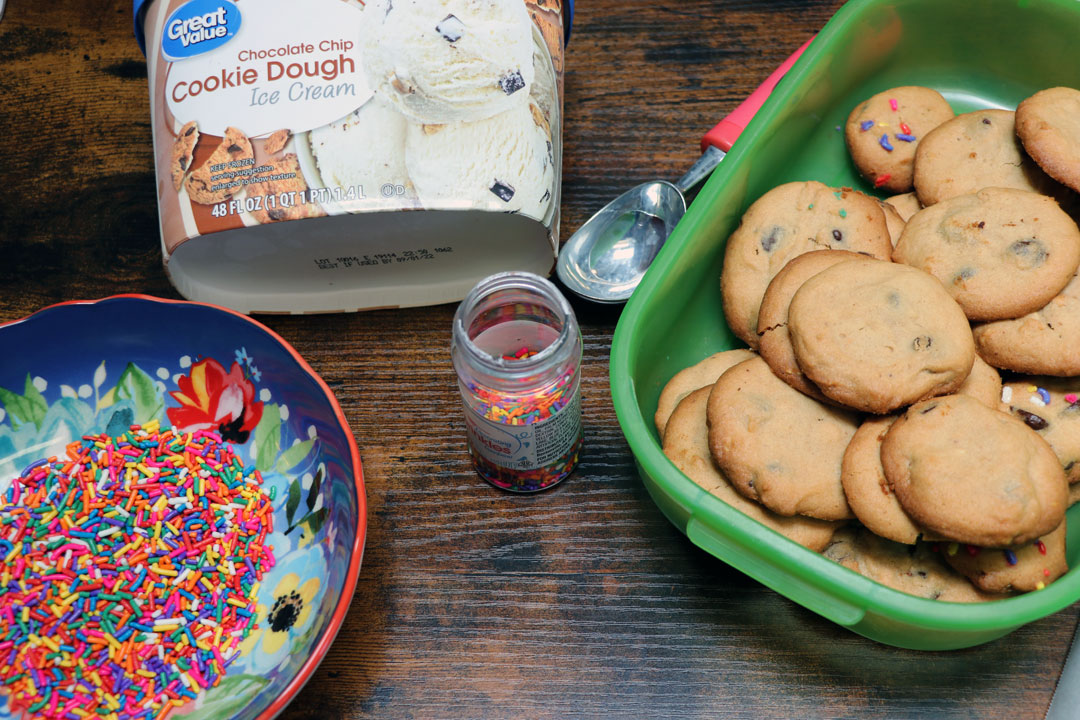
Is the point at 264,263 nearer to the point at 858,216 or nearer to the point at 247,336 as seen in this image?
the point at 247,336

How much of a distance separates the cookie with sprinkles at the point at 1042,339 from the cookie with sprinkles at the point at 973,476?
8 centimetres

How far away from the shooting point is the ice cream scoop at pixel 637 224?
94 cm

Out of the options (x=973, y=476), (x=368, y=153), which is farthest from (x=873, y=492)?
(x=368, y=153)

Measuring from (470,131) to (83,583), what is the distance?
0.55 m

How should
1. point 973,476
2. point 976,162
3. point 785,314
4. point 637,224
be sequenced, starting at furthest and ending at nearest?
point 637,224 → point 976,162 → point 785,314 → point 973,476

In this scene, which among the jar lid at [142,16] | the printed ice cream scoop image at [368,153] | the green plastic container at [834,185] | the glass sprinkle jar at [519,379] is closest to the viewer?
the green plastic container at [834,185]

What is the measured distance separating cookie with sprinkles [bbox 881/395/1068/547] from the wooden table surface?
19 centimetres

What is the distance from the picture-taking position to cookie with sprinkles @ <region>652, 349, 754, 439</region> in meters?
0.80

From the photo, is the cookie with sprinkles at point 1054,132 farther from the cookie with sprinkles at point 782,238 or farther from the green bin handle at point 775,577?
the green bin handle at point 775,577

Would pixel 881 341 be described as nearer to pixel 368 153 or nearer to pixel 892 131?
pixel 892 131

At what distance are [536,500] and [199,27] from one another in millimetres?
588

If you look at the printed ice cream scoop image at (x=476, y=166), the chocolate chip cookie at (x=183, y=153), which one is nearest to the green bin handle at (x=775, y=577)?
the printed ice cream scoop image at (x=476, y=166)

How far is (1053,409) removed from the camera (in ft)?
2.46

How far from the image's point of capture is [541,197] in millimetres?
844
